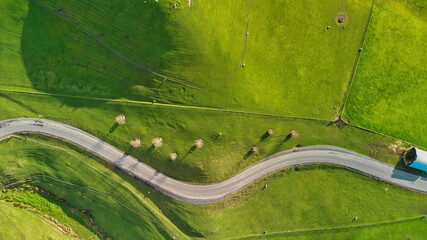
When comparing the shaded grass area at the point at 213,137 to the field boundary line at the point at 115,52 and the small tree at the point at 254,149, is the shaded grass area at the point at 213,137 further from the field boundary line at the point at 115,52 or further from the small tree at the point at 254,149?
the field boundary line at the point at 115,52

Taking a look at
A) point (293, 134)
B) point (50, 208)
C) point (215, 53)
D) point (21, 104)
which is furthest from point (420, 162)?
point (21, 104)

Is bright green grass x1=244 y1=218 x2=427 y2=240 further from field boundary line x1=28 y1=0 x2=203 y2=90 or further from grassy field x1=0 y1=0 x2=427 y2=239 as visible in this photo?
field boundary line x1=28 y1=0 x2=203 y2=90

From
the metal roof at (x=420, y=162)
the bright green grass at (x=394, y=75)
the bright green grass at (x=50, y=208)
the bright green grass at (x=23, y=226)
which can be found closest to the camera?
the metal roof at (x=420, y=162)

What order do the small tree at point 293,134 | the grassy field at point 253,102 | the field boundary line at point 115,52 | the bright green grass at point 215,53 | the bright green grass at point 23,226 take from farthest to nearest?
1. the bright green grass at point 23,226
2. the small tree at point 293,134
3. the field boundary line at point 115,52
4. the grassy field at point 253,102
5. the bright green grass at point 215,53

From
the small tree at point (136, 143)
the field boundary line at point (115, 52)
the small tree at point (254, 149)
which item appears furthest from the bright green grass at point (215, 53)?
the small tree at point (136, 143)

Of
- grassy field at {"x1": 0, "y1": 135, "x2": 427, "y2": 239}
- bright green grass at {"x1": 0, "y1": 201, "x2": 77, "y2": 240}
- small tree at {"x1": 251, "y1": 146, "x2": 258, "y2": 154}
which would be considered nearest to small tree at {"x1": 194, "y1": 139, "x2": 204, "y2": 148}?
small tree at {"x1": 251, "y1": 146, "x2": 258, "y2": 154}

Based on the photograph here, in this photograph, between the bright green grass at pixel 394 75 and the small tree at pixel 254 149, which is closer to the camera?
the small tree at pixel 254 149
